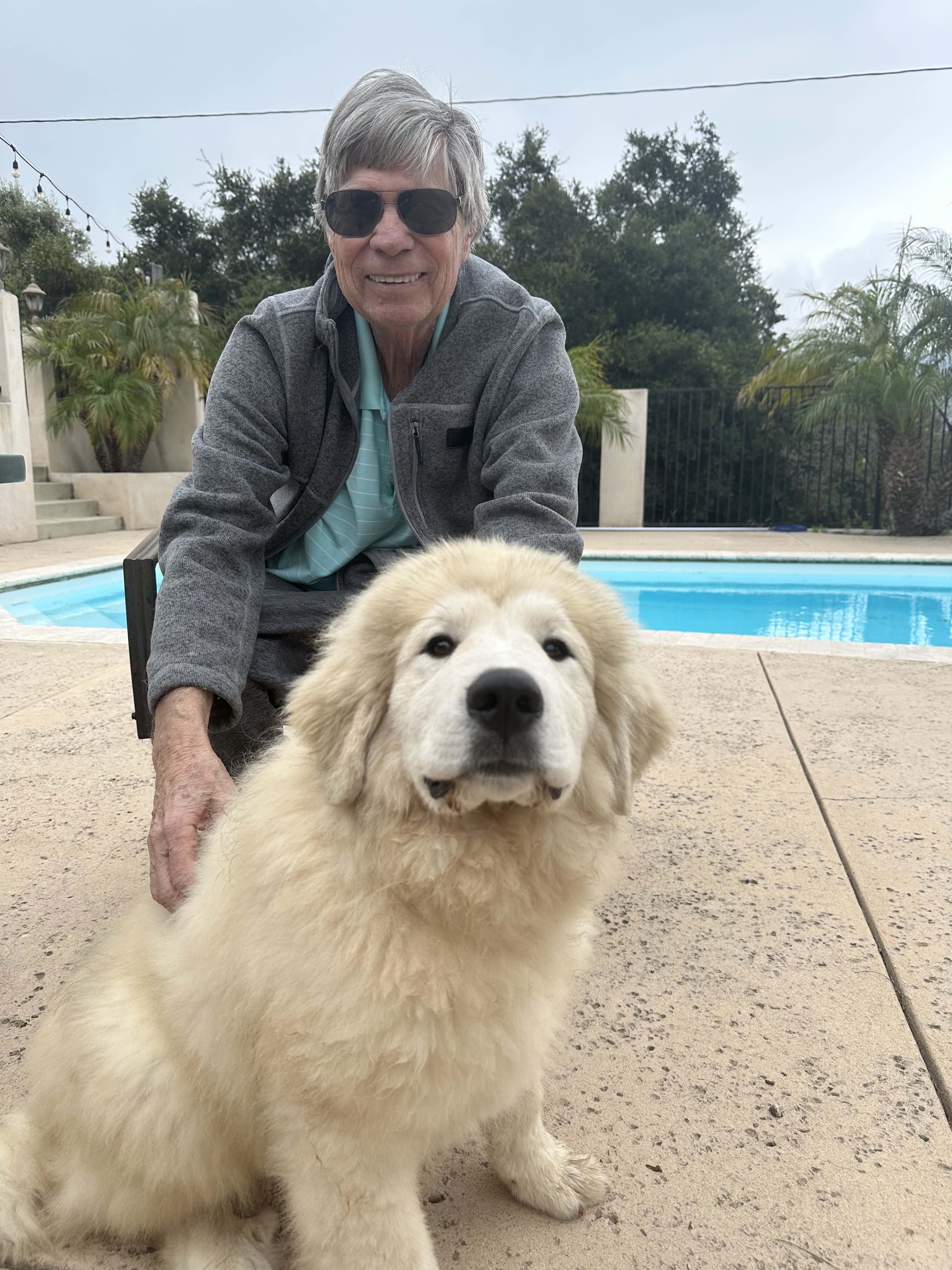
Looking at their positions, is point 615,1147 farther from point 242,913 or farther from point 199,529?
point 199,529

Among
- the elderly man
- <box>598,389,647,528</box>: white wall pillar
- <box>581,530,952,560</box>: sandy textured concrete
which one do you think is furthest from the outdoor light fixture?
the elderly man

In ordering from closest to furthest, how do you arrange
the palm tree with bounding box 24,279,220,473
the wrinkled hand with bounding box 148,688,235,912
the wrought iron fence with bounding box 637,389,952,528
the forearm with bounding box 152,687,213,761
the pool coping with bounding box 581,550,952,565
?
the wrinkled hand with bounding box 148,688,235,912
the forearm with bounding box 152,687,213,761
the pool coping with bounding box 581,550,952,565
the palm tree with bounding box 24,279,220,473
the wrought iron fence with bounding box 637,389,952,528

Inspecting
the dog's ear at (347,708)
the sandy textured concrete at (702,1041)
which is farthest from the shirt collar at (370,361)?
the sandy textured concrete at (702,1041)

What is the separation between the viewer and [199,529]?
2424mm

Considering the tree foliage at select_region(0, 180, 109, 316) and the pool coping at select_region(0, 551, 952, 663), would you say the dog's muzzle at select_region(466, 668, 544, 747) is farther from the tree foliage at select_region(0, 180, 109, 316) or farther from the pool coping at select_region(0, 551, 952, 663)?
the tree foliage at select_region(0, 180, 109, 316)

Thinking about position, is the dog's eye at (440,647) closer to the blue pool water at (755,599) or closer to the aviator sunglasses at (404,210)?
the aviator sunglasses at (404,210)

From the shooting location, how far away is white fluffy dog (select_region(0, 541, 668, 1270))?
1.43 meters

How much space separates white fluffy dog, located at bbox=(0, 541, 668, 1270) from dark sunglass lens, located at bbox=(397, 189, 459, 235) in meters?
1.30

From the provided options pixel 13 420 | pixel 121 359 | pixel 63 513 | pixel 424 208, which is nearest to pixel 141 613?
pixel 424 208

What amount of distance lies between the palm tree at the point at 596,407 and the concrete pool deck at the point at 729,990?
1291cm

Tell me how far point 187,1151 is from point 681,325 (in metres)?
24.0

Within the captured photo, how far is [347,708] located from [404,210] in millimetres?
1657

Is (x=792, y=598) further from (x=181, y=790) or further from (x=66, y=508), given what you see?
(x=66, y=508)

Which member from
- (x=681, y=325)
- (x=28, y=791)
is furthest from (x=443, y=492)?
(x=681, y=325)
